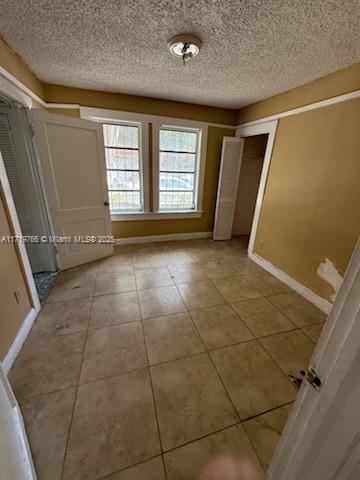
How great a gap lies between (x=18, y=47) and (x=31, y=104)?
56cm

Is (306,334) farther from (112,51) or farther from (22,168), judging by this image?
(22,168)

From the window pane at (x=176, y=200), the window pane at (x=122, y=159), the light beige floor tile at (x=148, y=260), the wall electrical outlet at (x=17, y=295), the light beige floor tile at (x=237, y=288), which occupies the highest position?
the window pane at (x=122, y=159)

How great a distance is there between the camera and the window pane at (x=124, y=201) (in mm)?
3486

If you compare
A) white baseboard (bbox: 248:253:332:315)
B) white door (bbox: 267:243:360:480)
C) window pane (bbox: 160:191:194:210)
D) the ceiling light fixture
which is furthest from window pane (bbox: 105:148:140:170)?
white door (bbox: 267:243:360:480)

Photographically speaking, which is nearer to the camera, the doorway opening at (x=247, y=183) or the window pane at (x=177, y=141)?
the window pane at (x=177, y=141)

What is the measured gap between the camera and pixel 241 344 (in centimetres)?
174

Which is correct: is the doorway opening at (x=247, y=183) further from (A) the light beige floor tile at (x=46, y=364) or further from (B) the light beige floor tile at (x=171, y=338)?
(A) the light beige floor tile at (x=46, y=364)

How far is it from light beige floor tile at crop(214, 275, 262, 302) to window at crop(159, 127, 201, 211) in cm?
179

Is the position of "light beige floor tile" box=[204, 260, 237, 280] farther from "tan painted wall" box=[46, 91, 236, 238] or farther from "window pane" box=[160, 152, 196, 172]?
"window pane" box=[160, 152, 196, 172]

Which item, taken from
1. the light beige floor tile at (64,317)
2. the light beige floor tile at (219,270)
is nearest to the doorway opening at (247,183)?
the light beige floor tile at (219,270)

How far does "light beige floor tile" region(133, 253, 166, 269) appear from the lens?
119 inches

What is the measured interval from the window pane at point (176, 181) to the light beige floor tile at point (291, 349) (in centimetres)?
288

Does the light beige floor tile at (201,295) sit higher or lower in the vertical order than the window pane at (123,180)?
lower

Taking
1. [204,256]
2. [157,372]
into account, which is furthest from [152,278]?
[157,372]
